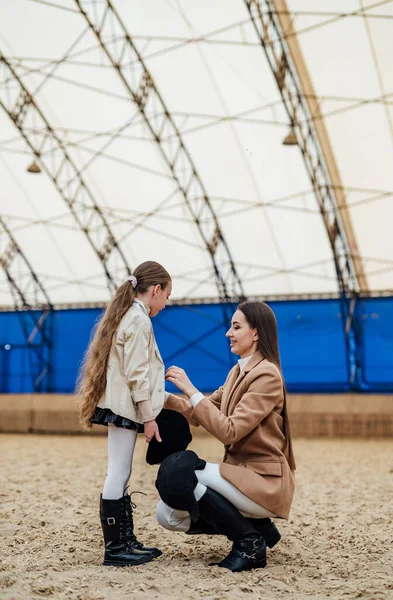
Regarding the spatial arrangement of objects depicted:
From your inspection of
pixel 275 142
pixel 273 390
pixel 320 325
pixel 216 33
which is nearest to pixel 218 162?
pixel 275 142

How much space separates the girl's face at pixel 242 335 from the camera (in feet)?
12.2

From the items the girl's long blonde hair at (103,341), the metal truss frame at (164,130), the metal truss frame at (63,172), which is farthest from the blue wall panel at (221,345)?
the girl's long blonde hair at (103,341)

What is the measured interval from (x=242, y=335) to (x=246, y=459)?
620mm

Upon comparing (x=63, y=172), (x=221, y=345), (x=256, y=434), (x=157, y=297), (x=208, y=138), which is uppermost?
(x=208, y=138)

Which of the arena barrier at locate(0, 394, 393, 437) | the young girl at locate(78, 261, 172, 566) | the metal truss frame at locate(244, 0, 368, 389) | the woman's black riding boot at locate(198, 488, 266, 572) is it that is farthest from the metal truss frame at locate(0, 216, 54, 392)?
the woman's black riding boot at locate(198, 488, 266, 572)

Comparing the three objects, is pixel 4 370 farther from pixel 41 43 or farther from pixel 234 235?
pixel 41 43

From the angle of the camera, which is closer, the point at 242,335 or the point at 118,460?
the point at 118,460

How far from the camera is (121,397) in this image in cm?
352

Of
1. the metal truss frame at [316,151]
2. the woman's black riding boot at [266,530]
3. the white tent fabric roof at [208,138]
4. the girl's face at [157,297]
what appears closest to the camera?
the woman's black riding boot at [266,530]

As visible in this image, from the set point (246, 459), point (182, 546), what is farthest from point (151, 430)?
point (182, 546)

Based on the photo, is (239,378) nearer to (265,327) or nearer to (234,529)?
(265,327)

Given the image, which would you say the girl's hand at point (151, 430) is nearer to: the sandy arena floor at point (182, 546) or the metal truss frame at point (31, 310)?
the sandy arena floor at point (182, 546)

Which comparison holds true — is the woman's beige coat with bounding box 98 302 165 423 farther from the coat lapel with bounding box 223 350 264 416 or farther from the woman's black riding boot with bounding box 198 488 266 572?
the woman's black riding boot with bounding box 198 488 266 572

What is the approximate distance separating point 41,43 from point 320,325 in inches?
318
